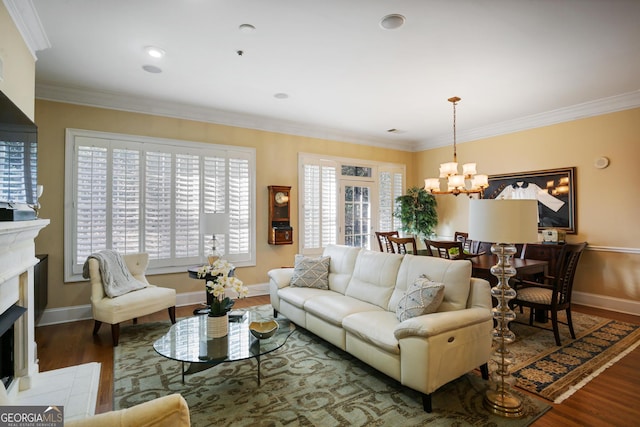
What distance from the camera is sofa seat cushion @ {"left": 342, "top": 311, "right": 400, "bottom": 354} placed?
241 centimetres

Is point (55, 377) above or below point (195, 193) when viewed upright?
below

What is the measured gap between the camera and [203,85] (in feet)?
13.2

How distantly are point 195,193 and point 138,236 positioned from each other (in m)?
0.96

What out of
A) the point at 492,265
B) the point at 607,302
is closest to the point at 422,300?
the point at 492,265

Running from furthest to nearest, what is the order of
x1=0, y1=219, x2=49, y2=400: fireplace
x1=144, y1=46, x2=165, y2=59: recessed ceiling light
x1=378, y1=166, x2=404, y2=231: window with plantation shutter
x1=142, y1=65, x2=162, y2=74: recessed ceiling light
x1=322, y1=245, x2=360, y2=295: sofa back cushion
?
x1=378, y1=166, x2=404, y2=231: window with plantation shutter
x1=322, y1=245, x2=360, y2=295: sofa back cushion
x1=142, y1=65, x2=162, y2=74: recessed ceiling light
x1=144, y1=46, x2=165, y2=59: recessed ceiling light
x1=0, y1=219, x2=49, y2=400: fireplace

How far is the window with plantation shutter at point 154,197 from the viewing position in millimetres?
4137

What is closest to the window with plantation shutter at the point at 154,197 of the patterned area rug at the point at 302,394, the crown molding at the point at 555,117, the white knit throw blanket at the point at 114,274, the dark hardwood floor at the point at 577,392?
the white knit throw blanket at the point at 114,274

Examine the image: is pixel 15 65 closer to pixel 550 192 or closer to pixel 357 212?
pixel 357 212

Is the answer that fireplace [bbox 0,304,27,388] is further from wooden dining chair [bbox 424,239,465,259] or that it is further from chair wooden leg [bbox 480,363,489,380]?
wooden dining chair [bbox 424,239,465,259]

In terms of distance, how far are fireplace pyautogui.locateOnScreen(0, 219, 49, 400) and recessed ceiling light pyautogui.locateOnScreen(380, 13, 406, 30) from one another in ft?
9.54

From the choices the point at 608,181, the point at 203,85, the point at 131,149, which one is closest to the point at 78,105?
the point at 131,149

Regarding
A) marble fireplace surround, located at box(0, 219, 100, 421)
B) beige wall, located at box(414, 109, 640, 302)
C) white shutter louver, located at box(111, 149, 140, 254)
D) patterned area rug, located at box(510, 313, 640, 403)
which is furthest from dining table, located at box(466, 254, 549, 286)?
white shutter louver, located at box(111, 149, 140, 254)

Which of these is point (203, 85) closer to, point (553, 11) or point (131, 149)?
point (131, 149)

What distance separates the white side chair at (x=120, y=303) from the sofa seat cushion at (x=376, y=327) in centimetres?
221
